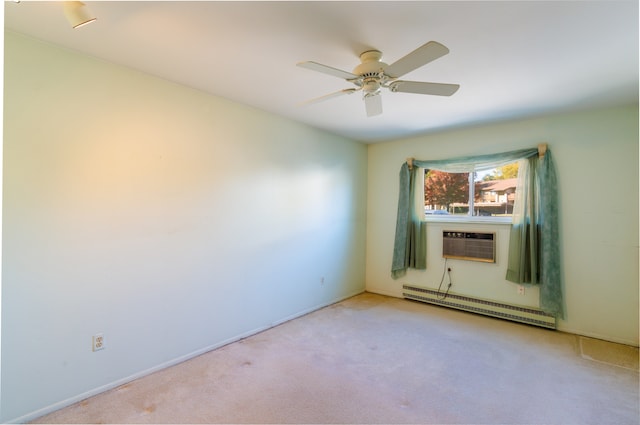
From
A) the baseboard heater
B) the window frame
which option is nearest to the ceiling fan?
the window frame

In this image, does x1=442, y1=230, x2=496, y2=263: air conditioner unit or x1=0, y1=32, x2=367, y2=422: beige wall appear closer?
x1=0, y1=32, x2=367, y2=422: beige wall

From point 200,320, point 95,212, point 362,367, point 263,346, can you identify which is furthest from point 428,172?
point 95,212

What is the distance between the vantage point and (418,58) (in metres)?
1.67

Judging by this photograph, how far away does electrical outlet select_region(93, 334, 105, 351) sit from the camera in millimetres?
2161

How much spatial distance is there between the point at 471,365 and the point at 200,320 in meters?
2.37

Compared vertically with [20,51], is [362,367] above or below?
below

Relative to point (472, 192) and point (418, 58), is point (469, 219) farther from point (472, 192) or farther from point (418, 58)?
point (418, 58)

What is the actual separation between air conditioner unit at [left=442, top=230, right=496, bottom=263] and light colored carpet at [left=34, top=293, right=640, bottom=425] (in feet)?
3.02

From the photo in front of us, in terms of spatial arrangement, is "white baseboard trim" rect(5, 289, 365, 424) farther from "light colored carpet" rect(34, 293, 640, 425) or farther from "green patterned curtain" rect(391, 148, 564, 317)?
"green patterned curtain" rect(391, 148, 564, 317)

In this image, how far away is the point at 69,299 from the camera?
2.06 metres

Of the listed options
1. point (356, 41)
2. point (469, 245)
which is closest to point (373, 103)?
point (356, 41)

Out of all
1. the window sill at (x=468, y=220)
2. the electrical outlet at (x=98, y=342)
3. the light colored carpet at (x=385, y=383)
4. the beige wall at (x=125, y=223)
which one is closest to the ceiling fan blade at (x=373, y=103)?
the beige wall at (x=125, y=223)

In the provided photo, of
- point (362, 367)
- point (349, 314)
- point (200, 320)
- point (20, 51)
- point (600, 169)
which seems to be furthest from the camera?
point (349, 314)

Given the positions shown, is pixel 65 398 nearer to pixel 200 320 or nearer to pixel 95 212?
pixel 200 320
